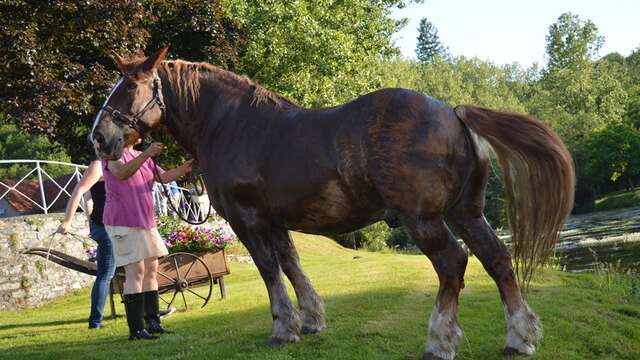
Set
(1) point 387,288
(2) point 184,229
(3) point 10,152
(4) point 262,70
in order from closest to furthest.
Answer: (1) point 387,288 → (2) point 184,229 → (4) point 262,70 → (3) point 10,152

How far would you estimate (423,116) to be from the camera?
4949 mm

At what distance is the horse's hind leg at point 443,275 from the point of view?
4.81m

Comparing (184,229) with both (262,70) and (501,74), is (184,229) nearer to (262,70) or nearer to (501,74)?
(262,70)

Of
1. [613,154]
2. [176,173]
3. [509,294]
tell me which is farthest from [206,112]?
[613,154]

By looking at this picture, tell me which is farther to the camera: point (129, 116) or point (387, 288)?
point (387, 288)

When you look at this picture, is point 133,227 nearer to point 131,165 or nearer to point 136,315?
point 131,165

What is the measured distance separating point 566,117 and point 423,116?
63494 millimetres

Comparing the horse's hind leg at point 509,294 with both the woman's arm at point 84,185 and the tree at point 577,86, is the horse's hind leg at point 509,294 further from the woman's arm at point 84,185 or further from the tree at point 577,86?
the tree at point 577,86

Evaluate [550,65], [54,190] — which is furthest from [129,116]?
[550,65]

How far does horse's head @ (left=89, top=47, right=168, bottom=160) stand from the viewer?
18.8ft

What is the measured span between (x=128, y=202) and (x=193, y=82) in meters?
1.54

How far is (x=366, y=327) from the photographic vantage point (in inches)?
264

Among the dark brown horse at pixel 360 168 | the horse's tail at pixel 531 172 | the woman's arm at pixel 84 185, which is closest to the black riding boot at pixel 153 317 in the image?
the woman's arm at pixel 84 185

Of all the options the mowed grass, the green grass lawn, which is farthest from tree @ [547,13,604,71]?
the mowed grass
